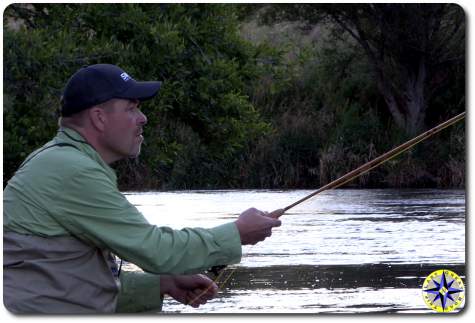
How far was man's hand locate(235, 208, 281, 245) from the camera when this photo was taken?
10.5ft

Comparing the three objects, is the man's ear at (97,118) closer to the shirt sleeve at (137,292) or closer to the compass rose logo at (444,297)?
the shirt sleeve at (137,292)

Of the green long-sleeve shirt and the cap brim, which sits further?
the cap brim

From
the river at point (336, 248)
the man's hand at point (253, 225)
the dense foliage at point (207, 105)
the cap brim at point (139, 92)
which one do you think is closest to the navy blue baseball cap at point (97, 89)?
the cap brim at point (139, 92)

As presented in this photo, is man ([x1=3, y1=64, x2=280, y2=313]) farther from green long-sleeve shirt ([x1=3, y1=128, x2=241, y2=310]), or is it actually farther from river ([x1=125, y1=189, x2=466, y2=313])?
river ([x1=125, y1=189, x2=466, y2=313])

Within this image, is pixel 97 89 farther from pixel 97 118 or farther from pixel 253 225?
pixel 253 225

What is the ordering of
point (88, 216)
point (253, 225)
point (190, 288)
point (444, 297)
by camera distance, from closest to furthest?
1. point (88, 216)
2. point (253, 225)
3. point (190, 288)
4. point (444, 297)

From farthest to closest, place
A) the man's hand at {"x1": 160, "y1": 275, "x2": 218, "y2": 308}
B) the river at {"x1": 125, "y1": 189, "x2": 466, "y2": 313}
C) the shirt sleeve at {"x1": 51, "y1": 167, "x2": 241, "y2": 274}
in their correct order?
the river at {"x1": 125, "y1": 189, "x2": 466, "y2": 313} < the man's hand at {"x1": 160, "y1": 275, "x2": 218, "y2": 308} < the shirt sleeve at {"x1": 51, "y1": 167, "x2": 241, "y2": 274}

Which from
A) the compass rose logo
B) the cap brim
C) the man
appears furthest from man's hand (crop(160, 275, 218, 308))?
the compass rose logo

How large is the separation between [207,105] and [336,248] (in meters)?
5.33

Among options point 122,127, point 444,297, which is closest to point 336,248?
point 444,297

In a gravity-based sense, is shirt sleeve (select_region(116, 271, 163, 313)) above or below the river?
above

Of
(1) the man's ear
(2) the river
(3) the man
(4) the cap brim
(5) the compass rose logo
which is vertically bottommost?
(2) the river

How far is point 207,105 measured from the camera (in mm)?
15594

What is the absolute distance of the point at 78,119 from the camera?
3.28m
